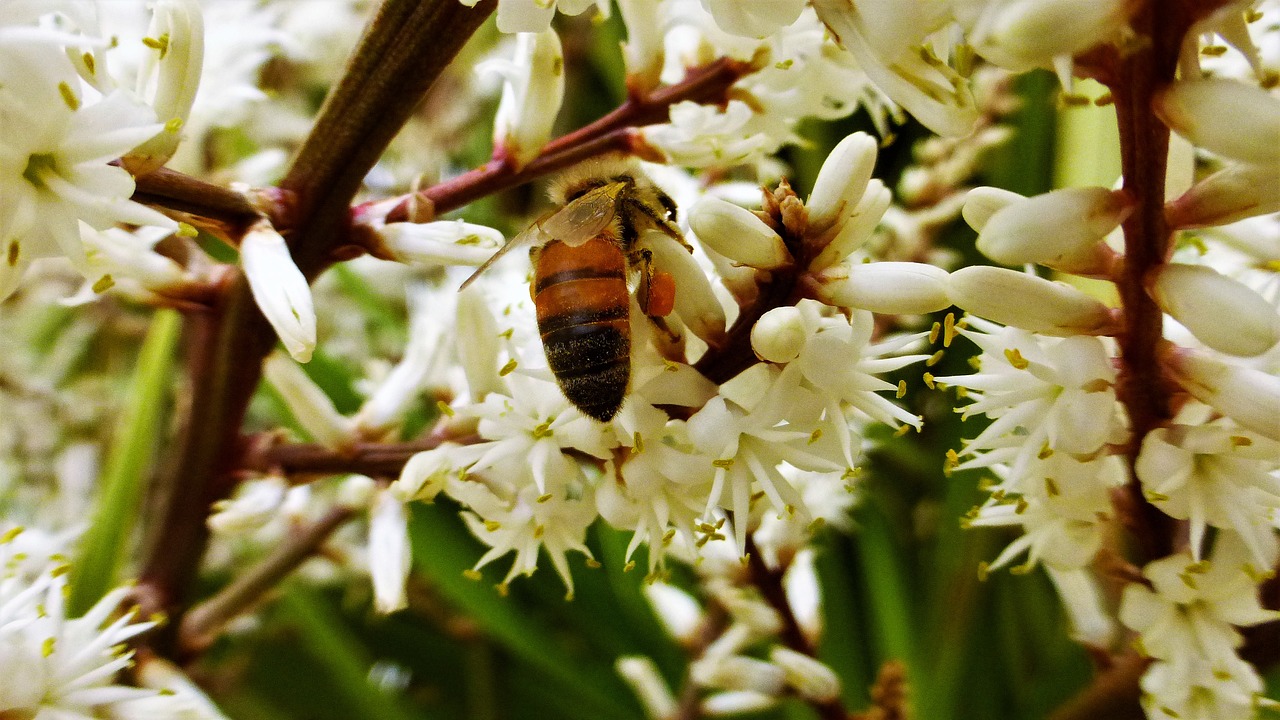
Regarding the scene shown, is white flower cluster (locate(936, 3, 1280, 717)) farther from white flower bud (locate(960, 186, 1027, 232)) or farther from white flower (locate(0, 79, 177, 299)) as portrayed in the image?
white flower (locate(0, 79, 177, 299))

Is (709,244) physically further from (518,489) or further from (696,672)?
(696,672)

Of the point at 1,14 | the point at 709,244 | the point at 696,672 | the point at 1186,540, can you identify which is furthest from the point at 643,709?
the point at 1,14

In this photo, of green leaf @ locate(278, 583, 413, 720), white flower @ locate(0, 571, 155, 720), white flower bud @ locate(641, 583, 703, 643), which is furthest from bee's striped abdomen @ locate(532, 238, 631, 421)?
green leaf @ locate(278, 583, 413, 720)

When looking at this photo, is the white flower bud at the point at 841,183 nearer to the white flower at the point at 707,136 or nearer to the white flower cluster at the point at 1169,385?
the white flower cluster at the point at 1169,385

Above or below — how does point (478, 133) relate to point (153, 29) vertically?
below

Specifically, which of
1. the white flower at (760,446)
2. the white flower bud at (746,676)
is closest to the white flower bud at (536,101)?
the white flower at (760,446)

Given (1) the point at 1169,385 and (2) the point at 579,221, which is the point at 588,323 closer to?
(2) the point at 579,221

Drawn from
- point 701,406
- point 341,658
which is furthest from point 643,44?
point 341,658

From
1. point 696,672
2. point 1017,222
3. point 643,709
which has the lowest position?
point 643,709
